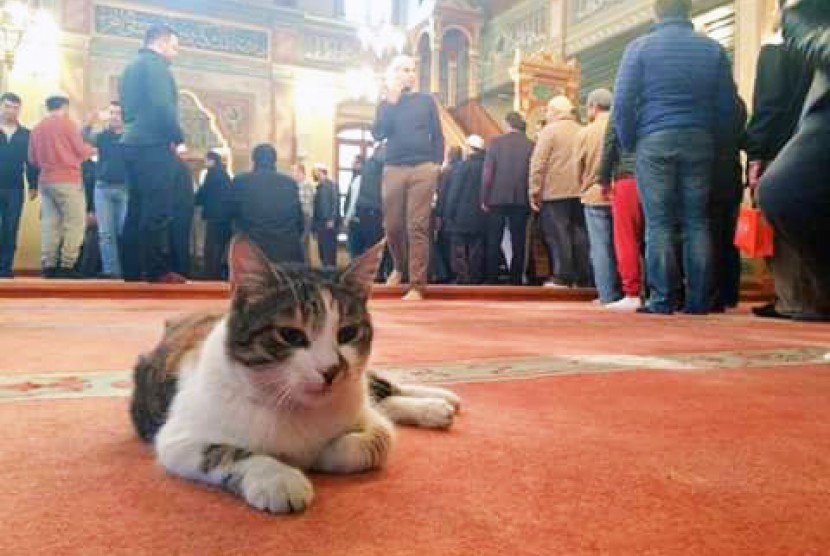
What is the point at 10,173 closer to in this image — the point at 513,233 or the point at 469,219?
the point at 469,219

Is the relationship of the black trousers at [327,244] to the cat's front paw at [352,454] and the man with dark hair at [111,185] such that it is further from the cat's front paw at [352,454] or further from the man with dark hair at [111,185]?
the cat's front paw at [352,454]

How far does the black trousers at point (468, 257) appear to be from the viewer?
7586 millimetres

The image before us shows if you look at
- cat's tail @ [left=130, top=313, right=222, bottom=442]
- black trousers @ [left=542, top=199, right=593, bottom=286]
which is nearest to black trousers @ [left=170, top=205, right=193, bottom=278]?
black trousers @ [left=542, top=199, right=593, bottom=286]

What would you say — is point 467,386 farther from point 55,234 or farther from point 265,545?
point 55,234

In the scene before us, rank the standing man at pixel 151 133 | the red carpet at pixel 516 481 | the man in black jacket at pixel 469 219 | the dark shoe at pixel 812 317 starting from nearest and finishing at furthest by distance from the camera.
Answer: the red carpet at pixel 516 481
the dark shoe at pixel 812 317
the standing man at pixel 151 133
the man in black jacket at pixel 469 219

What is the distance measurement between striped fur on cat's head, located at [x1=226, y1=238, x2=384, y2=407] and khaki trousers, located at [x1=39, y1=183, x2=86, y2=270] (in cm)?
653

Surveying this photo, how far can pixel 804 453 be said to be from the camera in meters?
1.31

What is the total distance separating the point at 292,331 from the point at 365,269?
0.21 metres

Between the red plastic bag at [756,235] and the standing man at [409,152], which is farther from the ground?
the standing man at [409,152]

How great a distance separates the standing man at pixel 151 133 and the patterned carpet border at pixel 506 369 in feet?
10.9

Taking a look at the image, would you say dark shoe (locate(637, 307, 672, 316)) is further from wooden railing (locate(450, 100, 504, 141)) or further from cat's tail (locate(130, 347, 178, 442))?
wooden railing (locate(450, 100, 504, 141))

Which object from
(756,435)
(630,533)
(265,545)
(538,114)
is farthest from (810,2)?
(538,114)

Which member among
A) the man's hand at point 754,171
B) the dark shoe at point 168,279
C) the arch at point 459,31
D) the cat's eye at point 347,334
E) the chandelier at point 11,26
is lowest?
the dark shoe at point 168,279

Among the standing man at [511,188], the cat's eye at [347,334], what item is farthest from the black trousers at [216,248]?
the cat's eye at [347,334]
